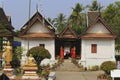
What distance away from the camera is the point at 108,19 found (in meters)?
55.0

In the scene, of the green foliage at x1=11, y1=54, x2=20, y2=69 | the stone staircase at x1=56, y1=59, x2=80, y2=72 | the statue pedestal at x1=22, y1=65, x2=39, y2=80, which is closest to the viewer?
the statue pedestal at x1=22, y1=65, x2=39, y2=80

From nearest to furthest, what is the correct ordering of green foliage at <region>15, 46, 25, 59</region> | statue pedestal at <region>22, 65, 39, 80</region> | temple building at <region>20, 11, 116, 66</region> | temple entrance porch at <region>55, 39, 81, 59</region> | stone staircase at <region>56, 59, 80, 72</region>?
statue pedestal at <region>22, 65, 39, 80</region> < green foliage at <region>15, 46, 25, 59</region> < stone staircase at <region>56, 59, 80, 72</region> < temple building at <region>20, 11, 116, 66</region> < temple entrance porch at <region>55, 39, 81, 59</region>

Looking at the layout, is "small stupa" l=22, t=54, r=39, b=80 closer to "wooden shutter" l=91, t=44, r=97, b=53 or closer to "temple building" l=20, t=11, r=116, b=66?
"temple building" l=20, t=11, r=116, b=66

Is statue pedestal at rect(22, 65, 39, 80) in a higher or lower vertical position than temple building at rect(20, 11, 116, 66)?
lower

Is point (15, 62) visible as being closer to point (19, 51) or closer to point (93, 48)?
point (19, 51)

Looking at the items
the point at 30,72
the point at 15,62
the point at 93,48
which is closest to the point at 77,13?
the point at 93,48

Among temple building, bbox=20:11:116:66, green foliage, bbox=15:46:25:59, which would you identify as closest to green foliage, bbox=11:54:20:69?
green foliage, bbox=15:46:25:59

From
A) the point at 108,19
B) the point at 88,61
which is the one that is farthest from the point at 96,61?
the point at 108,19

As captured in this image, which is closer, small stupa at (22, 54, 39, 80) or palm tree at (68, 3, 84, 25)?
small stupa at (22, 54, 39, 80)

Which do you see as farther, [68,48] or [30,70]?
[68,48]

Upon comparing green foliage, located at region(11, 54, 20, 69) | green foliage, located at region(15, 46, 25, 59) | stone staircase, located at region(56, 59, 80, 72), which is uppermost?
green foliage, located at region(15, 46, 25, 59)

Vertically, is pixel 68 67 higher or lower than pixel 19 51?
lower

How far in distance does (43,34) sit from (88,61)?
5104 mm

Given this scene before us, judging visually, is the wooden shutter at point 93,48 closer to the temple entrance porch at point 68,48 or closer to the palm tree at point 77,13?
the temple entrance porch at point 68,48
